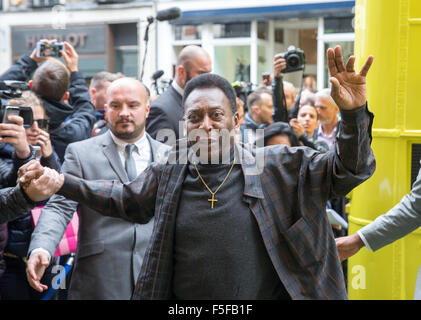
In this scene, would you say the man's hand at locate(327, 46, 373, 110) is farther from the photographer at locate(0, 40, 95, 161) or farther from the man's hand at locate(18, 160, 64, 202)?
the photographer at locate(0, 40, 95, 161)

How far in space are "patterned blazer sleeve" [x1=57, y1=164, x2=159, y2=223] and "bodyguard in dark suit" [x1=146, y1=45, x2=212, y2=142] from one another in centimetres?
174

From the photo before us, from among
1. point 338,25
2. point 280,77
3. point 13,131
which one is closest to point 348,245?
point 13,131

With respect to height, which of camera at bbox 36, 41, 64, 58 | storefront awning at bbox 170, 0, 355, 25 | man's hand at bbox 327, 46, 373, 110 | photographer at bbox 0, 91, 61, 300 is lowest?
photographer at bbox 0, 91, 61, 300

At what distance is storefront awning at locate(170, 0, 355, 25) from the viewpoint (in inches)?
529

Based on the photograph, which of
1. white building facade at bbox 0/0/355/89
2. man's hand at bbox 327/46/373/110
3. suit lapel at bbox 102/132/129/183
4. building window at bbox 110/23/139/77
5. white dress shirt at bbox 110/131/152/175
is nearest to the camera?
man's hand at bbox 327/46/373/110

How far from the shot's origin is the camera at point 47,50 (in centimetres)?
475

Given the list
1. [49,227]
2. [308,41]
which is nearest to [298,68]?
[49,227]

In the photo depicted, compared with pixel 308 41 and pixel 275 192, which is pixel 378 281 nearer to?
pixel 275 192

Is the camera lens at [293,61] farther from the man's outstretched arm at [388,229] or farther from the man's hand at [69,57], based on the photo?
the man's outstretched arm at [388,229]

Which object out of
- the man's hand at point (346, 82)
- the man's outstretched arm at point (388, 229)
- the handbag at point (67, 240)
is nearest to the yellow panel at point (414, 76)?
the man's outstretched arm at point (388, 229)

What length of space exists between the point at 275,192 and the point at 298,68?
2.91 metres

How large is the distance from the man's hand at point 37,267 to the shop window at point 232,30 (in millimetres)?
12777

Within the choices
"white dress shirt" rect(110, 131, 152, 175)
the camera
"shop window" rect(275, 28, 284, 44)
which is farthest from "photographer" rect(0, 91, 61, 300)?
"shop window" rect(275, 28, 284, 44)

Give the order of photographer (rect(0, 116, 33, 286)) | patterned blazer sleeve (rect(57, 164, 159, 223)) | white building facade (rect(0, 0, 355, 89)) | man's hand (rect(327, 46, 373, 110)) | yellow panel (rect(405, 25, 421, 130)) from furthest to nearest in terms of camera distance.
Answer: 1. white building facade (rect(0, 0, 355, 89))
2. yellow panel (rect(405, 25, 421, 130))
3. photographer (rect(0, 116, 33, 286))
4. patterned blazer sleeve (rect(57, 164, 159, 223))
5. man's hand (rect(327, 46, 373, 110))
